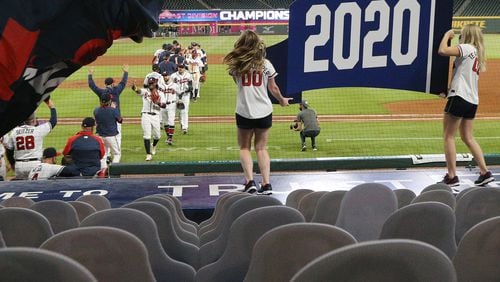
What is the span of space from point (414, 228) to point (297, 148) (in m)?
11.3

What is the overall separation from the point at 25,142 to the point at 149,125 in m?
3.67

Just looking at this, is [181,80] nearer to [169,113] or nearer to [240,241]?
[169,113]

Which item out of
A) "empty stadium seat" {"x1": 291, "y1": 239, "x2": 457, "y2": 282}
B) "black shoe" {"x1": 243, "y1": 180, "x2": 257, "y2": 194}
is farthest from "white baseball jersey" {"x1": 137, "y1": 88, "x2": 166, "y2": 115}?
"empty stadium seat" {"x1": 291, "y1": 239, "x2": 457, "y2": 282}

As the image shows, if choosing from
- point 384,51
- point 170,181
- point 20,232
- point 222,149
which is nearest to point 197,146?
point 222,149

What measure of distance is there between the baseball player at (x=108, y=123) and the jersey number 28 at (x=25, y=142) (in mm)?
2228

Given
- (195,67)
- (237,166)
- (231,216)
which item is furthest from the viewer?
(195,67)

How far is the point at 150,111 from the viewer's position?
12883mm

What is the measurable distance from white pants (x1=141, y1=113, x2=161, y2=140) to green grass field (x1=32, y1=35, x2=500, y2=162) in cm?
48

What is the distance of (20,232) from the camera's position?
2543mm

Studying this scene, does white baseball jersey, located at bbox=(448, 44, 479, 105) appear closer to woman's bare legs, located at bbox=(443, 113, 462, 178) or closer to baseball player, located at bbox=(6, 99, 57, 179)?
woman's bare legs, located at bbox=(443, 113, 462, 178)

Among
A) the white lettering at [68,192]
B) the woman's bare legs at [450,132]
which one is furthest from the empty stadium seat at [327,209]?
the white lettering at [68,192]

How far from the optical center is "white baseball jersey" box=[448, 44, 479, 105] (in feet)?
19.1

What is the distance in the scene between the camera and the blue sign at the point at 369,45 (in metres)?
6.10

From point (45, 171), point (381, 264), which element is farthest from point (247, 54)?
point (381, 264)
